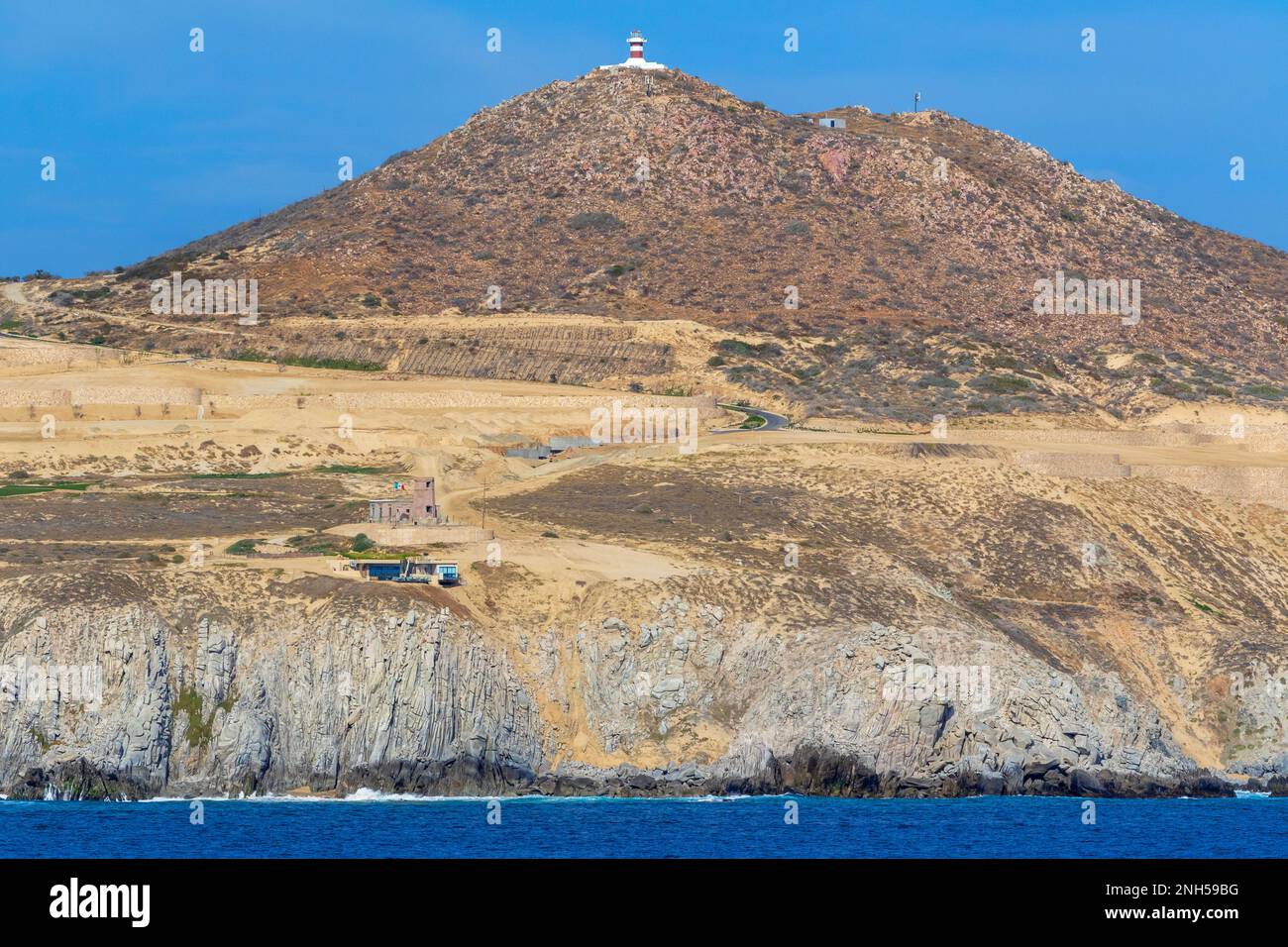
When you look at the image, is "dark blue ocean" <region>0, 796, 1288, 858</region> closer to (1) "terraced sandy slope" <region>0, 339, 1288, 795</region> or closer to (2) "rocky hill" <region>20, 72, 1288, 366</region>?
(1) "terraced sandy slope" <region>0, 339, 1288, 795</region>

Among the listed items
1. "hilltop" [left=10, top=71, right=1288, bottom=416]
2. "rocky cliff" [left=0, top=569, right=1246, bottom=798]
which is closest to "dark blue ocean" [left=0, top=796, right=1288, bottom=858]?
"rocky cliff" [left=0, top=569, right=1246, bottom=798]

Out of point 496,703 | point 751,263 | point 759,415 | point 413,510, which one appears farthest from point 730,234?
point 496,703

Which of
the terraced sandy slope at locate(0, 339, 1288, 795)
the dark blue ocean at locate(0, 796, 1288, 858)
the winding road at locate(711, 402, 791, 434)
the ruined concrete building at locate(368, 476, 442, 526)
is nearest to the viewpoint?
the dark blue ocean at locate(0, 796, 1288, 858)

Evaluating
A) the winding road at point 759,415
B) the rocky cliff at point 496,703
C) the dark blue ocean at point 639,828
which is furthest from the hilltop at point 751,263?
the dark blue ocean at point 639,828

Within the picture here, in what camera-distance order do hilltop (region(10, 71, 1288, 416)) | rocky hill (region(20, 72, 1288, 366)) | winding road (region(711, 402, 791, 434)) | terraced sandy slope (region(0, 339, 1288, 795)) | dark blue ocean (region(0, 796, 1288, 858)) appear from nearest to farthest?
dark blue ocean (region(0, 796, 1288, 858)) → terraced sandy slope (region(0, 339, 1288, 795)) → winding road (region(711, 402, 791, 434)) → hilltop (region(10, 71, 1288, 416)) → rocky hill (region(20, 72, 1288, 366))

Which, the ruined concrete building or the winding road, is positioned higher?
the winding road

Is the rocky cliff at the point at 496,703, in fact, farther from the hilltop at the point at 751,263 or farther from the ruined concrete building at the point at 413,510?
the hilltop at the point at 751,263

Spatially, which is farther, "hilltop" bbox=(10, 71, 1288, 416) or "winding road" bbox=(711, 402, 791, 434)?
"hilltop" bbox=(10, 71, 1288, 416)

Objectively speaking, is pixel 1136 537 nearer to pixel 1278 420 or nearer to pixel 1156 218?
pixel 1278 420

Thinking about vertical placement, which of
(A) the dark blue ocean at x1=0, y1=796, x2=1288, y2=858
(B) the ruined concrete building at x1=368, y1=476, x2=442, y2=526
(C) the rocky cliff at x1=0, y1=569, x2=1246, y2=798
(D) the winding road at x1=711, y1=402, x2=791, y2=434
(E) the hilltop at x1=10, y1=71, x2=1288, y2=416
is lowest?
(A) the dark blue ocean at x1=0, y1=796, x2=1288, y2=858
